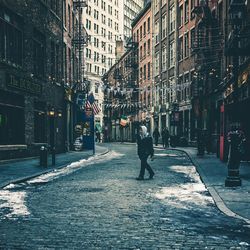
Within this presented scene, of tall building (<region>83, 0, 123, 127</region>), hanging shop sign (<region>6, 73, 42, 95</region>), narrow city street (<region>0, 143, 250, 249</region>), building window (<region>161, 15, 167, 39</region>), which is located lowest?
narrow city street (<region>0, 143, 250, 249</region>)

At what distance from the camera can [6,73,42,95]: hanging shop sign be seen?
2047 centimetres

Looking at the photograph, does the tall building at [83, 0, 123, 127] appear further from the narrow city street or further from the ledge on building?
the narrow city street

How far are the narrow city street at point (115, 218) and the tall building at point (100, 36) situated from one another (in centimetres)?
7806

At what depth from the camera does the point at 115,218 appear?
26.5 feet

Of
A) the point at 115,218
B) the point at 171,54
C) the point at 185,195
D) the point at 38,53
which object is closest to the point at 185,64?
the point at 171,54

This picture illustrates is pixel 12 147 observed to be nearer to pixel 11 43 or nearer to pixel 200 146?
pixel 11 43

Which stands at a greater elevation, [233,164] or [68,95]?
[68,95]

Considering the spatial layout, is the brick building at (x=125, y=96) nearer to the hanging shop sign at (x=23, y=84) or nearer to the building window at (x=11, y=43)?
the hanging shop sign at (x=23, y=84)

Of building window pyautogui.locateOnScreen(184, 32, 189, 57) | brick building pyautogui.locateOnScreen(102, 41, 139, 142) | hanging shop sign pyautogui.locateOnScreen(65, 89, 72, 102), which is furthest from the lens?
brick building pyautogui.locateOnScreen(102, 41, 139, 142)

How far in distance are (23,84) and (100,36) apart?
257 feet

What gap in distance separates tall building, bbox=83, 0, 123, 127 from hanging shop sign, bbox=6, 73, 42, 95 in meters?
64.7

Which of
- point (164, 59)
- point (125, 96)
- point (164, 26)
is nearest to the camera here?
point (164, 59)

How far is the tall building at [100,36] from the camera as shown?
303ft

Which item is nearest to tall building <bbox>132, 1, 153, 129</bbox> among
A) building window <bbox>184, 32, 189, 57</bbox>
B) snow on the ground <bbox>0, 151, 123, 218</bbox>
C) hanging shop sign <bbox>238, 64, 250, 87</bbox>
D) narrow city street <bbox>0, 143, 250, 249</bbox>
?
building window <bbox>184, 32, 189, 57</bbox>
